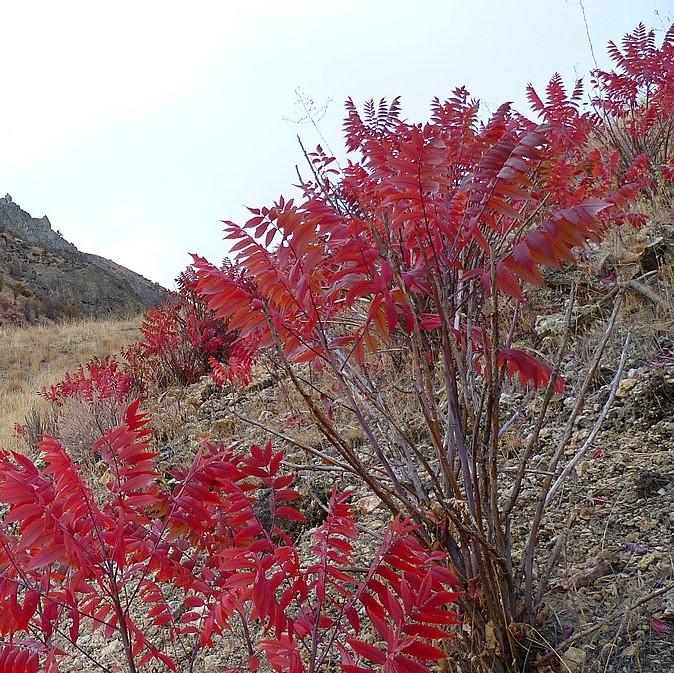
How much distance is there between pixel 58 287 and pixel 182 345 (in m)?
19.1

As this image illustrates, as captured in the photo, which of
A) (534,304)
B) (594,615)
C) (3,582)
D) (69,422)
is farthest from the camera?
(69,422)

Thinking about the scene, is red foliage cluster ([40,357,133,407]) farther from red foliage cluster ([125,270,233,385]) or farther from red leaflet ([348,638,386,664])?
red leaflet ([348,638,386,664])

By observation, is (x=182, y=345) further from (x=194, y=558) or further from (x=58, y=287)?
(x=58, y=287)

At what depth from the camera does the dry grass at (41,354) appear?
7.94m

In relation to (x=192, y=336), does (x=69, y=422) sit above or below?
below

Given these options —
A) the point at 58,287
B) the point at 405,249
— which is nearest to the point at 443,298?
the point at 405,249

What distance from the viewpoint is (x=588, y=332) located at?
11.0 feet

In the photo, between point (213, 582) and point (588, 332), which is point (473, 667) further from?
point (588, 332)

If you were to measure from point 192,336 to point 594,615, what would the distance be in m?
5.55

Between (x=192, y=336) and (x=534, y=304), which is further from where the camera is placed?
(x=192, y=336)

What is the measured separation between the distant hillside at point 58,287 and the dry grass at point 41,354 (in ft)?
17.5

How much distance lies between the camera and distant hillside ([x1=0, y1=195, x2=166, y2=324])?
1970 centimetres

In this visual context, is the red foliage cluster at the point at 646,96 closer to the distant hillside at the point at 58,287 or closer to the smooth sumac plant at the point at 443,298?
the smooth sumac plant at the point at 443,298

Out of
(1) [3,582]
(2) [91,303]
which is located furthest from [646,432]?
(2) [91,303]
